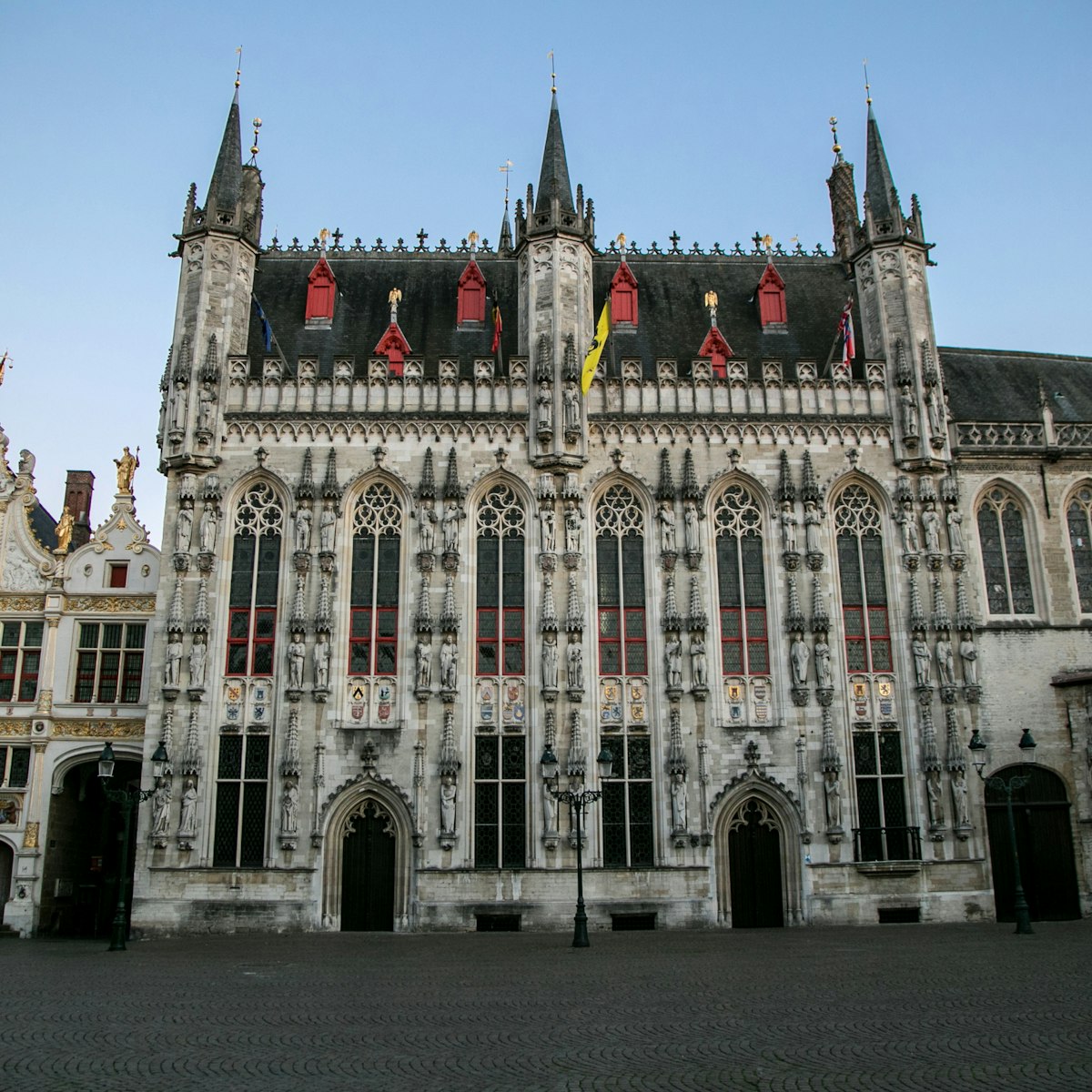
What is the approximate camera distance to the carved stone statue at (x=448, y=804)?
97.6 ft

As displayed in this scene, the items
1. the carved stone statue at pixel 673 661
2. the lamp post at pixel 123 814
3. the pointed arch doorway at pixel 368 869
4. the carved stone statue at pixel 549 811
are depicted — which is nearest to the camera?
the lamp post at pixel 123 814

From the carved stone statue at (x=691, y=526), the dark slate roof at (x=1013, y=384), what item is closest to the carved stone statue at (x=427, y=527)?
the carved stone statue at (x=691, y=526)

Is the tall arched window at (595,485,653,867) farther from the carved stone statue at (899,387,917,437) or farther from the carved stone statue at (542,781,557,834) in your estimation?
the carved stone statue at (899,387,917,437)

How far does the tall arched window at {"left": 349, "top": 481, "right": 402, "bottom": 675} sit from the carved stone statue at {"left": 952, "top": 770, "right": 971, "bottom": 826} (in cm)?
1645

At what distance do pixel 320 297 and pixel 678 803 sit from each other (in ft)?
69.4

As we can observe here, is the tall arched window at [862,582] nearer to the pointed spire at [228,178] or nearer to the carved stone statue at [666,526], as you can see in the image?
the carved stone statue at [666,526]

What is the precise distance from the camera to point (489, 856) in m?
30.1

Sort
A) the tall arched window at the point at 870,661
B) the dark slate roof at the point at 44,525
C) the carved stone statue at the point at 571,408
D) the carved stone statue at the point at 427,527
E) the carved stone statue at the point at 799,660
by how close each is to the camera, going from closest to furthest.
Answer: the tall arched window at the point at 870,661 → the carved stone statue at the point at 799,660 → the carved stone statue at the point at 427,527 → the carved stone statue at the point at 571,408 → the dark slate roof at the point at 44,525

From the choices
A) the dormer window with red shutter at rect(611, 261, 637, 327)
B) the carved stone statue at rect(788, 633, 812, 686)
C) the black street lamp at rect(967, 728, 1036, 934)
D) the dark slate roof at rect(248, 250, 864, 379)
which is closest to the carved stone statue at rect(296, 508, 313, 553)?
the dark slate roof at rect(248, 250, 864, 379)

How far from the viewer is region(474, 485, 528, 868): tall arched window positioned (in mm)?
30188

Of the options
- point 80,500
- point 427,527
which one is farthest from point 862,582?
point 80,500

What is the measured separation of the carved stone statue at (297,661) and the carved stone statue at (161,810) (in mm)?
4354

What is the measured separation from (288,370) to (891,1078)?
2972cm

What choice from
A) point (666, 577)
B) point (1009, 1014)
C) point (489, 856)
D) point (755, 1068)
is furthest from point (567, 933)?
point (755, 1068)
